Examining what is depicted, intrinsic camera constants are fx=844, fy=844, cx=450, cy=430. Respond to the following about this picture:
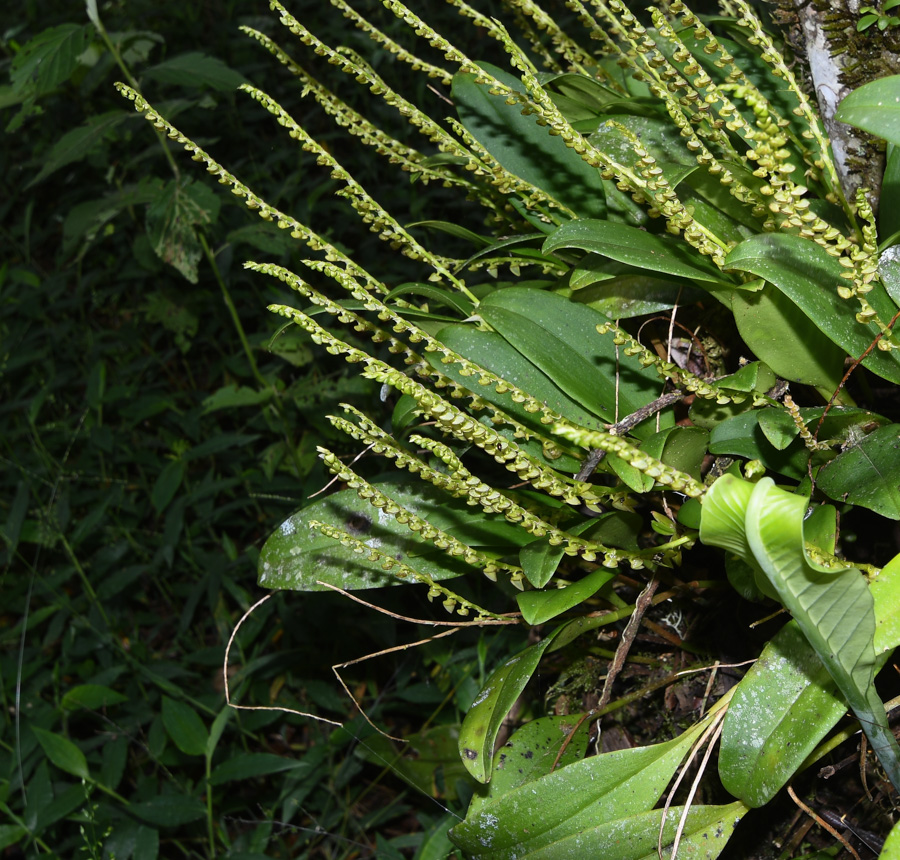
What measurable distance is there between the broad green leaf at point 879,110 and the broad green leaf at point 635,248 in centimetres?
25

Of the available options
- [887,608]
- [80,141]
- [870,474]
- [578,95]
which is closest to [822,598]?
[887,608]

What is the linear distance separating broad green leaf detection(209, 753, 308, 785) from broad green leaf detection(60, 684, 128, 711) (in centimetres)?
34

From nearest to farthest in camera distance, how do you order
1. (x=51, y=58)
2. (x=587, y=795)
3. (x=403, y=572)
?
(x=587, y=795), (x=403, y=572), (x=51, y=58)

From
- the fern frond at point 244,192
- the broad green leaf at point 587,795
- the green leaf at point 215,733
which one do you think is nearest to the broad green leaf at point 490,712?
the broad green leaf at point 587,795

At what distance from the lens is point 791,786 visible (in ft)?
3.31

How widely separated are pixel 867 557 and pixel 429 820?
44.1 inches

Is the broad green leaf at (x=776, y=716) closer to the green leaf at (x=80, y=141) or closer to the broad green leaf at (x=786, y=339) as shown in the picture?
the broad green leaf at (x=786, y=339)

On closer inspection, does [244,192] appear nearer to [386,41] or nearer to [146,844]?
[386,41]

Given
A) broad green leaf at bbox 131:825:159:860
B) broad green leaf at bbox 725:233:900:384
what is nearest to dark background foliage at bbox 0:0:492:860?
broad green leaf at bbox 131:825:159:860

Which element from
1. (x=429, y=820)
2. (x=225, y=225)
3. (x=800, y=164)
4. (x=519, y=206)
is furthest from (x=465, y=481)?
(x=225, y=225)

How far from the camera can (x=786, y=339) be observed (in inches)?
39.3

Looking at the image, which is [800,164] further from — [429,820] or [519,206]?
[429,820]

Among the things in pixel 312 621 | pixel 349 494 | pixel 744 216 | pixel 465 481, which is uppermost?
pixel 744 216

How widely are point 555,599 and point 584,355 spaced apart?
34 centimetres
